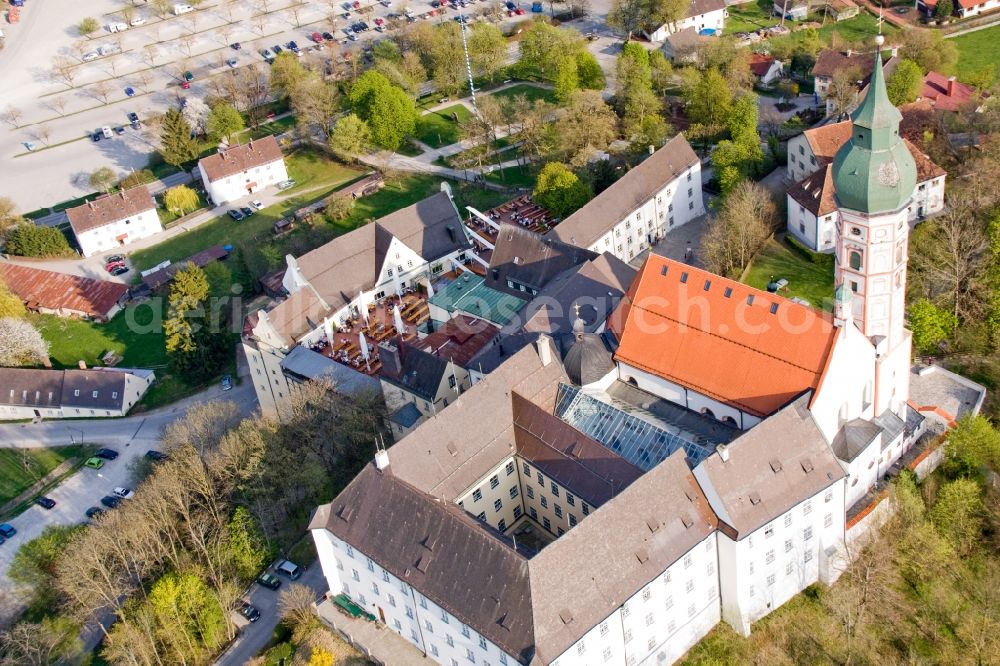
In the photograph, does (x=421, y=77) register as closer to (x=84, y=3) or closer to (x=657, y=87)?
(x=657, y=87)

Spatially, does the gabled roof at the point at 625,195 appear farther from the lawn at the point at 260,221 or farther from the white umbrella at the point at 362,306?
Result: the lawn at the point at 260,221

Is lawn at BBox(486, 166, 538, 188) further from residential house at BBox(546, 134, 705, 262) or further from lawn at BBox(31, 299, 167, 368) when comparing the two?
lawn at BBox(31, 299, 167, 368)

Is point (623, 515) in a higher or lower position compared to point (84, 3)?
lower

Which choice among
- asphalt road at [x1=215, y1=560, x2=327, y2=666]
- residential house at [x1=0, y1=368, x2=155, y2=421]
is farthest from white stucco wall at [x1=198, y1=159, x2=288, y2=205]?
asphalt road at [x1=215, y1=560, x2=327, y2=666]

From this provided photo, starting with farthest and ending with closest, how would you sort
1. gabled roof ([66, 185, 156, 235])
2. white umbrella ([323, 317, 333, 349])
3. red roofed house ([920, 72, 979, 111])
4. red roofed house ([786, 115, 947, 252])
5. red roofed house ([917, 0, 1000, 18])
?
red roofed house ([917, 0, 1000, 18]) → gabled roof ([66, 185, 156, 235]) → red roofed house ([920, 72, 979, 111]) → white umbrella ([323, 317, 333, 349]) → red roofed house ([786, 115, 947, 252])

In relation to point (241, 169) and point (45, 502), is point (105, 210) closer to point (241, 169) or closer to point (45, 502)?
point (241, 169)

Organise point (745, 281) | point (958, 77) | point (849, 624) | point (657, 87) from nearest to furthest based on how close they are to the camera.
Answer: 1. point (849, 624)
2. point (745, 281)
3. point (958, 77)
4. point (657, 87)

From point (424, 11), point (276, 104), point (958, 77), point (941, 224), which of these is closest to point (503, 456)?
point (941, 224)
